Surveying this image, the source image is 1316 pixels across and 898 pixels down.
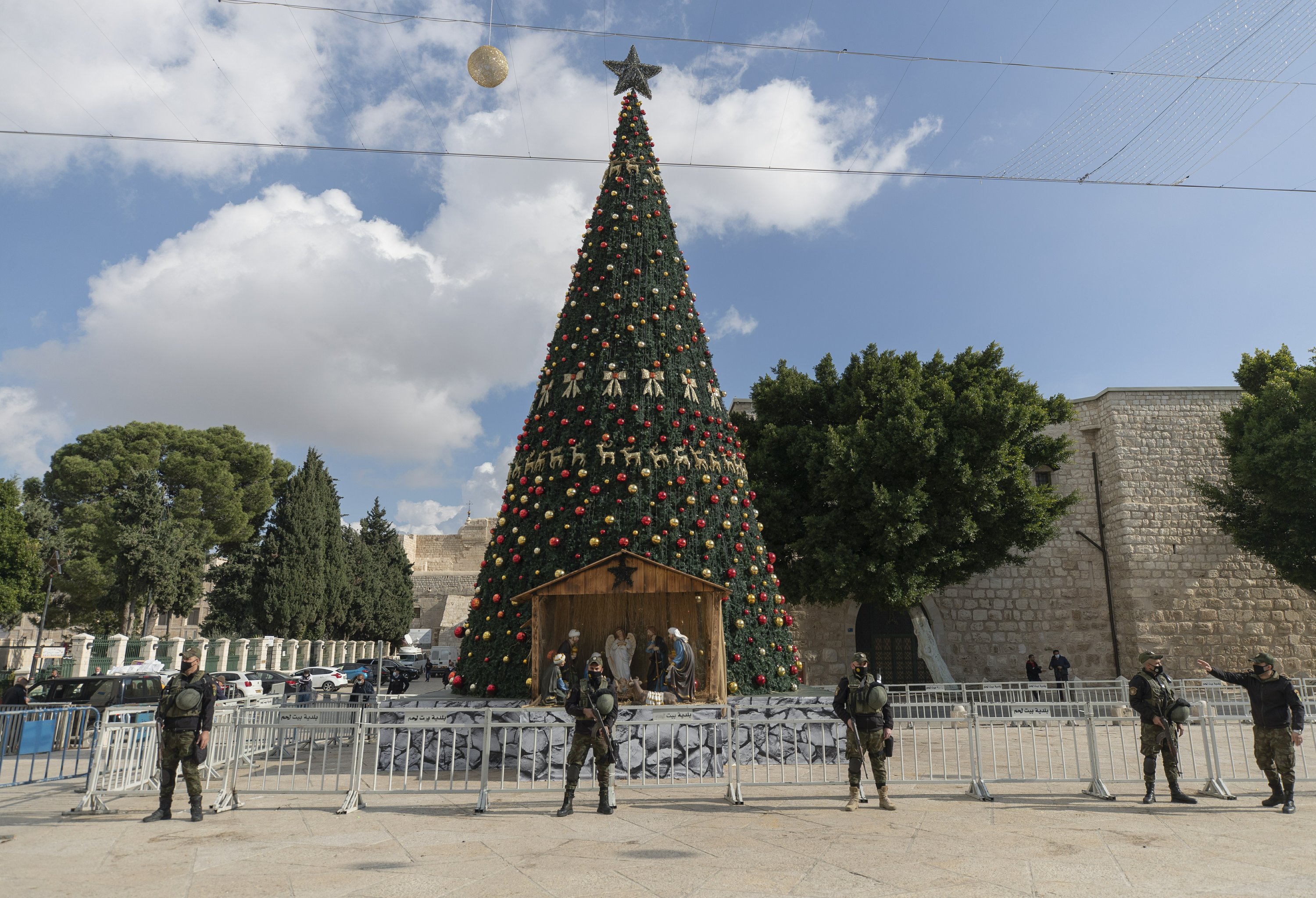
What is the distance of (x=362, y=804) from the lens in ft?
A: 25.1

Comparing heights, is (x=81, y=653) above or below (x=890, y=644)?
below

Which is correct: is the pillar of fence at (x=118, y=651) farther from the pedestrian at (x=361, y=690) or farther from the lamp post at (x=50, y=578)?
the pedestrian at (x=361, y=690)

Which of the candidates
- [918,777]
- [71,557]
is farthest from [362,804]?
[71,557]

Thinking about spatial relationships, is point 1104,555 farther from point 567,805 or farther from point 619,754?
point 567,805

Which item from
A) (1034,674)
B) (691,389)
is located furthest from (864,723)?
(1034,674)

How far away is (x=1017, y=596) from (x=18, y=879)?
23.7 m

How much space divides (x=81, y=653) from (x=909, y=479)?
2353 centimetres

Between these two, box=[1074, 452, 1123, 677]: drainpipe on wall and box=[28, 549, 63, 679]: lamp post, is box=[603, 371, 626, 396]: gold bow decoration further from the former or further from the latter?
box=[28, 549, 63, 679]: lamp post

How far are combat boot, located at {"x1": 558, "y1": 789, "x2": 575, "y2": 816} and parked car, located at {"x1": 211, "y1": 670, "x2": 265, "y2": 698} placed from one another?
16.7m

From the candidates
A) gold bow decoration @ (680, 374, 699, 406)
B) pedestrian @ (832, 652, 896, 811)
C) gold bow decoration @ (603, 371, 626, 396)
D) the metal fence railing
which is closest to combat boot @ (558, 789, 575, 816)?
the metal fence railing

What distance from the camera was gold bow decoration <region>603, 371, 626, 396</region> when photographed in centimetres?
1165

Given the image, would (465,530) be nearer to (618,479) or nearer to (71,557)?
(71,557)

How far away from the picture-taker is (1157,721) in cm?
739

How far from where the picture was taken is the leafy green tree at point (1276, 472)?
59.3ft
